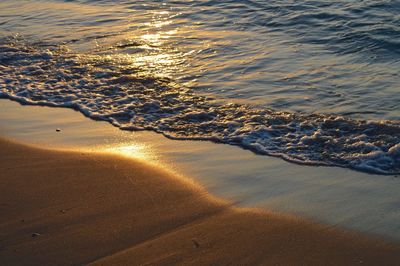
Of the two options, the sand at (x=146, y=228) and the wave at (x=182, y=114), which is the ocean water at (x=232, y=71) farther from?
the sand at (x=146, y=228)

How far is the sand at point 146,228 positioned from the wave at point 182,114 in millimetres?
1087

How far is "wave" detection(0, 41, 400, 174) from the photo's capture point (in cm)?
548

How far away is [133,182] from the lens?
496 cm

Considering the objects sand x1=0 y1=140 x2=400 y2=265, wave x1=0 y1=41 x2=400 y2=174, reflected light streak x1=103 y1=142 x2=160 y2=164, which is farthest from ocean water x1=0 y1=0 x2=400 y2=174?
sand x1=0 y1=140 x2=400 y2=265

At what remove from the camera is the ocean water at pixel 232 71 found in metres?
5.90

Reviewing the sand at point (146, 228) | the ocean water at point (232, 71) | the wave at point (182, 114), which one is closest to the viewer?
the sand at point (146, 228)

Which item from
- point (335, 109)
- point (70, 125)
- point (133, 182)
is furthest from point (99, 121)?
point (335, 109)

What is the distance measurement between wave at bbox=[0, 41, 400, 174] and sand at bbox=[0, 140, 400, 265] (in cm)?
109

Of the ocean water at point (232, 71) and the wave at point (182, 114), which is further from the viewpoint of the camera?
the ocean water at point (232, 71)

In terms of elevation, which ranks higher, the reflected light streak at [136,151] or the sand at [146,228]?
the sand at [146,228]

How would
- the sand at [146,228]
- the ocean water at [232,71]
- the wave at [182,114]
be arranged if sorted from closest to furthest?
the sand at [146,228]
the wave at [182,114]
the ocean water at [232,71]

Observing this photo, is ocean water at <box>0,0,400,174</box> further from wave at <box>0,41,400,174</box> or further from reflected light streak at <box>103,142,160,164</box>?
reflected light streak at <box>103,142,160,164</box>

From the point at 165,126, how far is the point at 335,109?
1663 mm

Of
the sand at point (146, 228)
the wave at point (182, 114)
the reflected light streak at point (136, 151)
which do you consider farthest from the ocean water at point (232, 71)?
the sand at point (146, 228)
